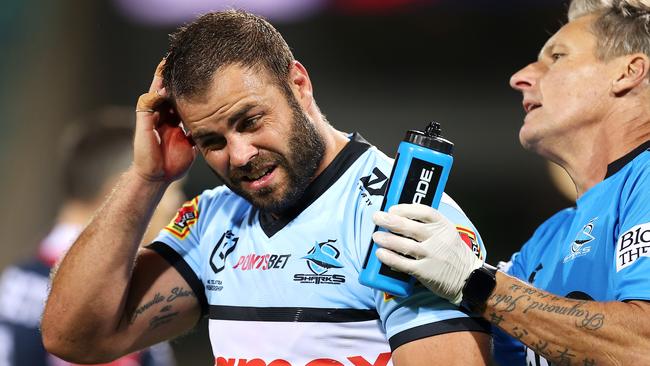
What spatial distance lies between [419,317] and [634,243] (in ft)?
2.09

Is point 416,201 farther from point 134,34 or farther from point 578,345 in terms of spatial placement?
point 134,34

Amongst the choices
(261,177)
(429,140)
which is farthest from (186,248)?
(429,140)

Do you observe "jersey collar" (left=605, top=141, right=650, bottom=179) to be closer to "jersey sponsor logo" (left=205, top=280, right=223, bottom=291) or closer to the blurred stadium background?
"jersey sponsor logo" (left=205, top=280, right=223, bottom=291)

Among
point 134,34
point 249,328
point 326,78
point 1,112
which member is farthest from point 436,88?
point 249,328

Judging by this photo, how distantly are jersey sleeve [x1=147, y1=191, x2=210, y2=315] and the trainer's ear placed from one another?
1.42 metres

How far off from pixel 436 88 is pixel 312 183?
5756 millimetres

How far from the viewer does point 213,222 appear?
303cm

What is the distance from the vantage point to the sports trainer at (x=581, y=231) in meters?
2.36

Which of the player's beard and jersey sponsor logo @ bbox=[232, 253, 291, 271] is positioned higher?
the player's beard

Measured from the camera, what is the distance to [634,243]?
2.51 metres

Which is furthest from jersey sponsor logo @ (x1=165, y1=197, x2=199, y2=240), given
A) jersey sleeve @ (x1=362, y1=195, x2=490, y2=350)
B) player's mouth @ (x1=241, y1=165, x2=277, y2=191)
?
jersey sleeve @ (x1=362, y1=195, x2=490, y2=350)

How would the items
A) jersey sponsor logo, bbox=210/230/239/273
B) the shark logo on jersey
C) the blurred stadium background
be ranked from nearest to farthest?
the shark logo on jersey, jersey sponsor logo, bbox=210/230/239/273, the blurred stadium background

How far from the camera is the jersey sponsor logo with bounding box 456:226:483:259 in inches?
98.1

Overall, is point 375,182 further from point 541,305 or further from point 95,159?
point 95,159
